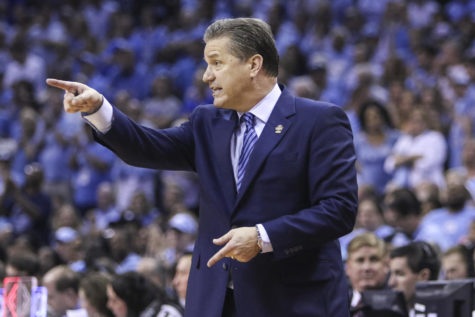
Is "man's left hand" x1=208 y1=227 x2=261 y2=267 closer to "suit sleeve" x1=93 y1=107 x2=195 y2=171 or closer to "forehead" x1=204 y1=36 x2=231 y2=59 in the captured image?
"suit sleeve" x1=93 y1=107 x2=195 y2=171

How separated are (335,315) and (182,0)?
1328cm

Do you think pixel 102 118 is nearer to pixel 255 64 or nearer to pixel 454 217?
pixel 255 64

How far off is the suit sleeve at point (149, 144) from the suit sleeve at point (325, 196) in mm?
592

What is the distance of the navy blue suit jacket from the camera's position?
2914 millimetres

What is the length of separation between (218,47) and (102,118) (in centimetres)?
53

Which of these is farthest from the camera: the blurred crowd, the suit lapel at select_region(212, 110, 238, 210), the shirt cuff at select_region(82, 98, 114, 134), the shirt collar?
the blurred crowd

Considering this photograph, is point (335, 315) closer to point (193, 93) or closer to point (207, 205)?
point (207, 205)

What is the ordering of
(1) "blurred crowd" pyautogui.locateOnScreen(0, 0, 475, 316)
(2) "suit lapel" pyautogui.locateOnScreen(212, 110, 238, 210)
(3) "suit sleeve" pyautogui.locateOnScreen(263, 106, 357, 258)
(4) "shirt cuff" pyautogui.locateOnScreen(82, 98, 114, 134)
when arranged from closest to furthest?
(3) "suit sleeve" pyautogui.locateOnScreen(263, 106, 357, 258) < (4) "shirt cuff" pyautogui.locateOnScreen(82, 98, 114, 134) < (2) "suit lapel" pyautogui.locateOnScreen(212, 110, 238, 210) < (1) "blurred crowd" pyautogui.locateOnScreen(0, 0, 475, 316)

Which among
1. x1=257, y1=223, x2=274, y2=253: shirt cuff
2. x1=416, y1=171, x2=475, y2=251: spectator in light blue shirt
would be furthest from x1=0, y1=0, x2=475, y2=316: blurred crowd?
x1=257, y1=223, x2=274, y2=253: shirt cuff

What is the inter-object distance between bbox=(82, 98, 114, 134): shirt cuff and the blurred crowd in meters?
2.51

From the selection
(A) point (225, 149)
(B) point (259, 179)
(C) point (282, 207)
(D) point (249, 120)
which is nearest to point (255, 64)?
(D) point (249, 120)

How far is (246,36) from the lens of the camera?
312cm

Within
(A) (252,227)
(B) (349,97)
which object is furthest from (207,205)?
(B) (349,97)

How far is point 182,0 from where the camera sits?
616 inches
